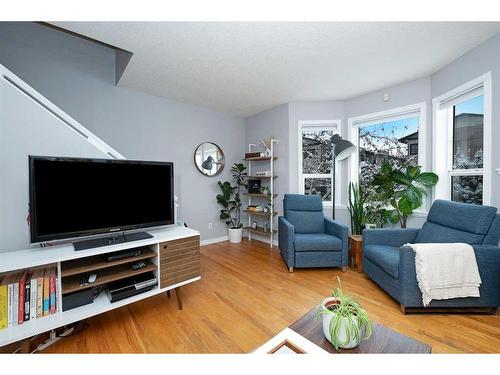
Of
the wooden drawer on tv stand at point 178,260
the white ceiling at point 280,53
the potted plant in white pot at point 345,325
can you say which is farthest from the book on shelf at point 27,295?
the white ceiling at point 280,53

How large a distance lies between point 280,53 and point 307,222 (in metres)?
2.14

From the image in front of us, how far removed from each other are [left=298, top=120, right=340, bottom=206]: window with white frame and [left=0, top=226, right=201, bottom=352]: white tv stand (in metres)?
2.33

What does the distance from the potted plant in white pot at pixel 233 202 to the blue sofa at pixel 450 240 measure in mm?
2326

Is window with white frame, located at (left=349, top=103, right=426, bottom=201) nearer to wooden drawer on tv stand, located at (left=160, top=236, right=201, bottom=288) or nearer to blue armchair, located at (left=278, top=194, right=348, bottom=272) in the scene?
blue armchair, located at (left=278, top=194, right=348, bottom=272)

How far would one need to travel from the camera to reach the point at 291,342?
100 cm

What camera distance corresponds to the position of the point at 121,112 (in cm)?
304

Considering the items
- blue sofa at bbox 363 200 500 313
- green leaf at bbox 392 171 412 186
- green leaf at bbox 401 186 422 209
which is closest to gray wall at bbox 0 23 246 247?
green leaf at bbox 392 171 412 186

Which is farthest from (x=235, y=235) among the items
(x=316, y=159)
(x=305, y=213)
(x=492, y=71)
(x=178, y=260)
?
(x=492, y=71)

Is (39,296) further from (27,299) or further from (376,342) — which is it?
(376,342)

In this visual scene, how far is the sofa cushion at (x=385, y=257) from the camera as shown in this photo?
76.5 inches

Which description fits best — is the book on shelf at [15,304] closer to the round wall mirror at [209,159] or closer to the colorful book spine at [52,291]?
the colorful book spine at [52,291]
